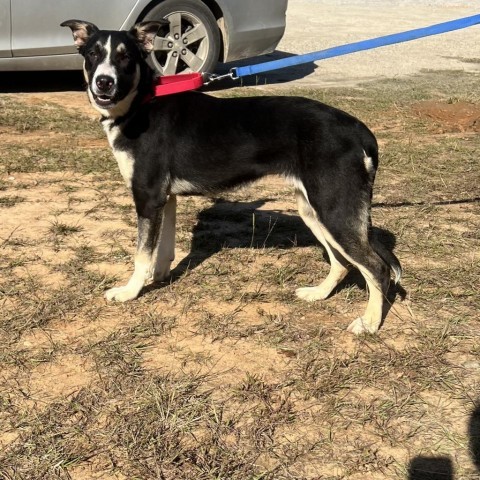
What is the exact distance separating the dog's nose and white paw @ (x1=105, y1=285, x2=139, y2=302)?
3.96ft

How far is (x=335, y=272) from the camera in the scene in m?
4.41

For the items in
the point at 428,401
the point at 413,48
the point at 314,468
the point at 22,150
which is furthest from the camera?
the point at 413,48

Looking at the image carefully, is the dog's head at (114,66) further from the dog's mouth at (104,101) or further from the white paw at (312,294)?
the white paw at (312,294)

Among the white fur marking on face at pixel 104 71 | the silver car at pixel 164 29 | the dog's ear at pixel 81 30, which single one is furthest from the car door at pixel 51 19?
the white fur marking on face at pixel 104 71

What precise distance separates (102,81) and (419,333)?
7.56 feet

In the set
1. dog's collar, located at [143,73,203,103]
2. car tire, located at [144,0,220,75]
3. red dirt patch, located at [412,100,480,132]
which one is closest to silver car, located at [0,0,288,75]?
car tire, located at [144,0,220,75]

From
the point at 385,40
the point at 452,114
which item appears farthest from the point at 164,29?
the point at 385,40

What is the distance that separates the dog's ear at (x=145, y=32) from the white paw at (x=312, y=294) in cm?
182

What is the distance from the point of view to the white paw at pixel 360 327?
3.94 metres

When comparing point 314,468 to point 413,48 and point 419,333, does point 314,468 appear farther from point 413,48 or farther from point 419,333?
point 413,48

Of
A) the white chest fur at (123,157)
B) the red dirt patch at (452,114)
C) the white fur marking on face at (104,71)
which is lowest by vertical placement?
the red dirt patch at (452,114)

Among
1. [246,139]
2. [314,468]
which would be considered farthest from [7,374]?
[246,139]

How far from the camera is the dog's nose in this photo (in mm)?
3857

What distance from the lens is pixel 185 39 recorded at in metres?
9.10
